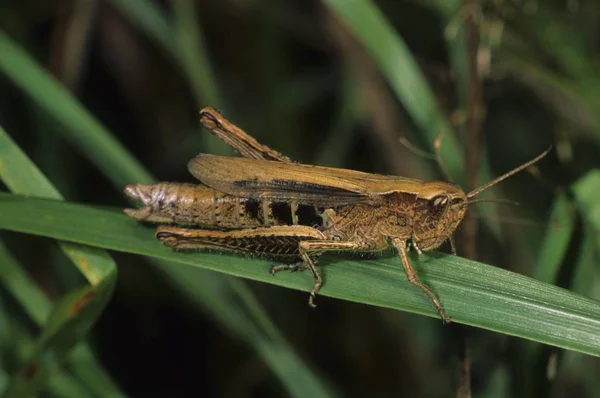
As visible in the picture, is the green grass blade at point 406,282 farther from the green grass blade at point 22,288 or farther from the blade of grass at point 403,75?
the blade of grass at point 403,75

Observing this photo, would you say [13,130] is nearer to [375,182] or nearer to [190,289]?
[190,289]

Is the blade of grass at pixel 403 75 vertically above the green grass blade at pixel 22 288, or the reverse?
the blade of grass at pixel 403 75

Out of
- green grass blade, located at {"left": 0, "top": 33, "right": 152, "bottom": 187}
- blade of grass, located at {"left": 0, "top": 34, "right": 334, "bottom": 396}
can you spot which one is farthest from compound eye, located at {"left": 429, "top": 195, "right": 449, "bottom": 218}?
green grass blade, located at {"left": 0, "top": 33, "right": 152, "bottom": 187}

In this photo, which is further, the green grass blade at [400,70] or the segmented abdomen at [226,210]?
the green grass blade at [400,70]

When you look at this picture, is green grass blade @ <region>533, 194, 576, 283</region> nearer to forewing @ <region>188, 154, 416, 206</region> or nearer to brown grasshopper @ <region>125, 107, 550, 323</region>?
brown grasshopper @ <region>125, 107, 550, 323</region>

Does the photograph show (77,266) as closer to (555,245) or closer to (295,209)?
(295,209)

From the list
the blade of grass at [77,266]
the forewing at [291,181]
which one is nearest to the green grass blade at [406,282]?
the blade of grass at [77,266]

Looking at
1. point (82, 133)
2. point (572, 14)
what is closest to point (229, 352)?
point (82, 133)

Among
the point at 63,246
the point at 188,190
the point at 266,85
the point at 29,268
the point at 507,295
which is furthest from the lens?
the point at 266,85
